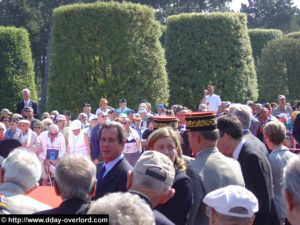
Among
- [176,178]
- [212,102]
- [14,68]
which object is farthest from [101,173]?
[14,68]

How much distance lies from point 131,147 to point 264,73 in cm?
2113

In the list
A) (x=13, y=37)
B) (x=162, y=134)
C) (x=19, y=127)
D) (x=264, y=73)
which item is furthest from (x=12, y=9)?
(x=162, y=134)

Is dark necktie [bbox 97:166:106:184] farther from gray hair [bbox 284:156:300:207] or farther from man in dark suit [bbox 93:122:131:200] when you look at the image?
gray hair [bbox 284:156:300:207]

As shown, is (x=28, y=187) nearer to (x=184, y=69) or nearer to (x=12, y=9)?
(x=184, y=69)

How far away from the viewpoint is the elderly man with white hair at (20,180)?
3557 mm

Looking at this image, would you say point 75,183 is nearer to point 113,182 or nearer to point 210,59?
point 113,182

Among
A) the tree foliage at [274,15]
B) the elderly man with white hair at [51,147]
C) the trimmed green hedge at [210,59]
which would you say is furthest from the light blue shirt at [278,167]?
the tree foliage at [274,15]

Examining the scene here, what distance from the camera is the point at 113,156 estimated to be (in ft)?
16.0

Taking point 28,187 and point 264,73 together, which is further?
point 264,73

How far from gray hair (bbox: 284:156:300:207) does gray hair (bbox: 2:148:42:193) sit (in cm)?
188

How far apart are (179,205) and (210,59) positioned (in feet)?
68.1

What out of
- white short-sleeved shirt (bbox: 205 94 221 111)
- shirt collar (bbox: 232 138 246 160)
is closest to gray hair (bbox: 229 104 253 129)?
shirt collar (bbox: 232 138 246 160)

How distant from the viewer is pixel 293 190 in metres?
2.71

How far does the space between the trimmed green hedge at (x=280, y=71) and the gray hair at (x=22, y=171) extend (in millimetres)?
27329
